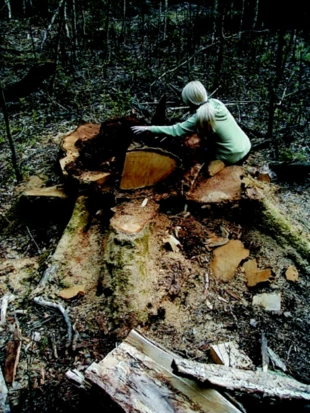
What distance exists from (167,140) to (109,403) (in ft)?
8.58

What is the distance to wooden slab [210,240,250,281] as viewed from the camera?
333 centimetres

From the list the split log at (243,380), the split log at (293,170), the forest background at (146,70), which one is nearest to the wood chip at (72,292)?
the split log at (243,380)

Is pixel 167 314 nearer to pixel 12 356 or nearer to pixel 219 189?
pixel 12 356

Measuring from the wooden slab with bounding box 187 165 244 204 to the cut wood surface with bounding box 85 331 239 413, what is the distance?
170 cm

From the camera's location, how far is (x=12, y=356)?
273 centimetres

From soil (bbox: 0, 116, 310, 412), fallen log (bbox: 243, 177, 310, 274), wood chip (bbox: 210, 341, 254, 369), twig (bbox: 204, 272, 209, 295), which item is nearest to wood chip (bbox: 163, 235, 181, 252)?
soil (bbox: 0, 116, 310, 412)

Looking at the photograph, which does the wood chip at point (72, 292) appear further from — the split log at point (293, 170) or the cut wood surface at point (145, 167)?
the split log at point (293, 170)

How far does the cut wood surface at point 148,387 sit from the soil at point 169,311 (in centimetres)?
9

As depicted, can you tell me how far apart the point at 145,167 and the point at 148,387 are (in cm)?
207

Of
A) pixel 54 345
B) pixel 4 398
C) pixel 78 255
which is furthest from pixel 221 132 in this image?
pixel 4 398

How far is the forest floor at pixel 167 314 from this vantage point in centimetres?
255

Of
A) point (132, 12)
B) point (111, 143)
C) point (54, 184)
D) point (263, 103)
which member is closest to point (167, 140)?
point (111, 143)

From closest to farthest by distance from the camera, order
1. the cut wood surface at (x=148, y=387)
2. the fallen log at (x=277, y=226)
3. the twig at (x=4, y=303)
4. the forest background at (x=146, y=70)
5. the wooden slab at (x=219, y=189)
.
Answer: the cut wood surface at (x=148, y=387) < the twig at (x=4, y=303) < the fallen log at (x=277, y=226) < the wooden slab at (x=219, y=189) < the forest background at (x=146, y=70)

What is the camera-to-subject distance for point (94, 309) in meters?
3.05
